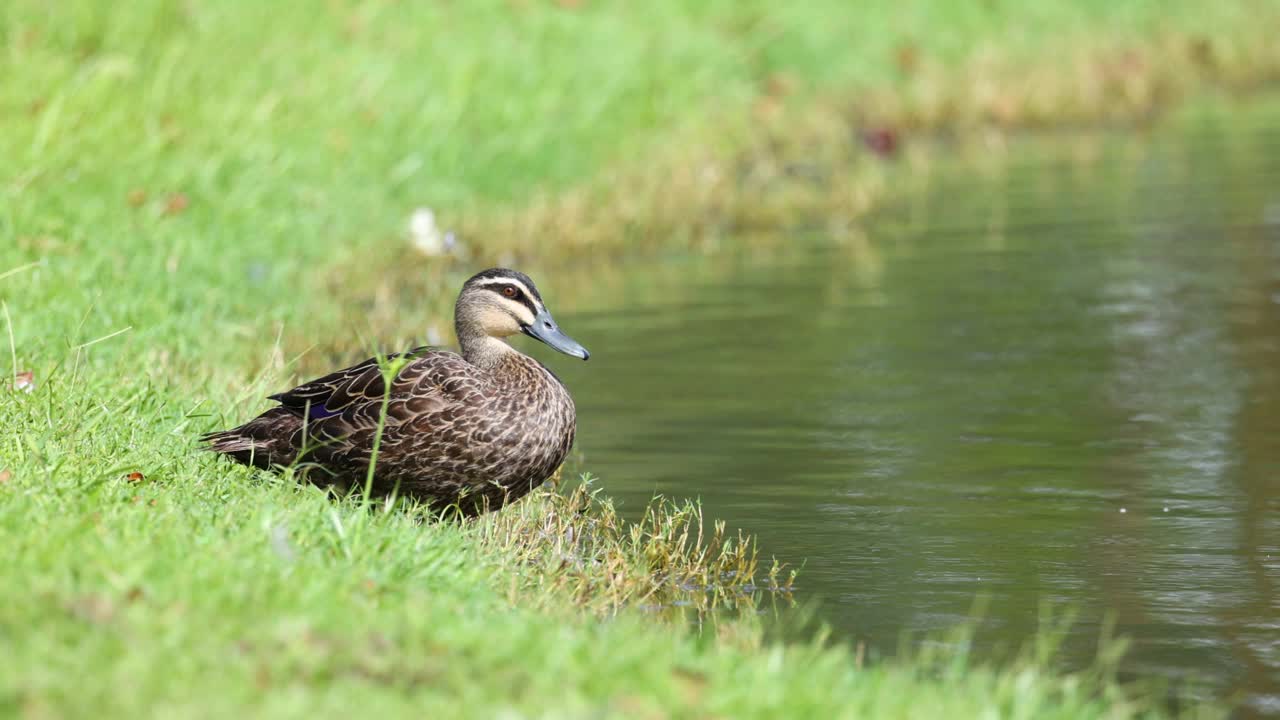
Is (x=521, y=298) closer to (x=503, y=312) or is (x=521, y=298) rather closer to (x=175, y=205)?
(x=503, y=312)

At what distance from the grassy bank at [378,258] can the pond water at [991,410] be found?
0.53m

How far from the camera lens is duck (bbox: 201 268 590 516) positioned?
7117 millimetres

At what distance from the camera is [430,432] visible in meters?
7.11

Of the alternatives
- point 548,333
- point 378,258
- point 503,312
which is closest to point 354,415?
point 503,312

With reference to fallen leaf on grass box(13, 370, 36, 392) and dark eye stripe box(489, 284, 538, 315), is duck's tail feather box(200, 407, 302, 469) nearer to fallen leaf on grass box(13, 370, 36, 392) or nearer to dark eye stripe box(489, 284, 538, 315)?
fallen leaf on grass box(13, 370, 36, 392)

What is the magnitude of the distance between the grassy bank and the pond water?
533 millimetres

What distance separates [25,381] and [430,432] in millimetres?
1768

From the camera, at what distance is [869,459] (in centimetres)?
907

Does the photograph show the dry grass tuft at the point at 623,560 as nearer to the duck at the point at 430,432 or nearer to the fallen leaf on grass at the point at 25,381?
the duck at the point at 430,432

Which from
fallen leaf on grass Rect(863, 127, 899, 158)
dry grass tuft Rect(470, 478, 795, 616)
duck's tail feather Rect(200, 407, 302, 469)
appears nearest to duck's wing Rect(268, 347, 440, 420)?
duck's tail feather Rect(200, 407, 302, 469)

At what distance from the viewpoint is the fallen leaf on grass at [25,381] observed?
24.8ft

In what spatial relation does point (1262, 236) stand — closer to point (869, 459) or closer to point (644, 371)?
point (644, 371)

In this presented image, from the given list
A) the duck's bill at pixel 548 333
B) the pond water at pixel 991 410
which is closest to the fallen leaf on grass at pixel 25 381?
the duck's bill at pixel 548 333

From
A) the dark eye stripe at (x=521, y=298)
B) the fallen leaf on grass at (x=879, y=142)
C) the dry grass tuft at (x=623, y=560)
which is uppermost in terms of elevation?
the fallen leaf on grass at (x=879, y=142)
